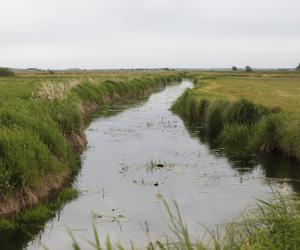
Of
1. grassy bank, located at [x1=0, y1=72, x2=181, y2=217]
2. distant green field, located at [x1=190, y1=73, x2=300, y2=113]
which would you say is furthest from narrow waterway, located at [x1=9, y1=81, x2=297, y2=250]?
distant green field, located at [x1=190, y1=73, x2=300, y2=113]

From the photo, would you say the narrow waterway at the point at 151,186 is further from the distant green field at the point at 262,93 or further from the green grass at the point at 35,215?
the distant green field at the point at 262,93

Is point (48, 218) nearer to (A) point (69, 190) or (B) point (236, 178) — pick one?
(A) point (69, 190)

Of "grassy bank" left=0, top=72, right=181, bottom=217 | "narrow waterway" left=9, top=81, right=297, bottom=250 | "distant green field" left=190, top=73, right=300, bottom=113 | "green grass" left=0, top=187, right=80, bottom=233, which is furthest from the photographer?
"distant green field" left=190, top=73, right=300, bottom=113

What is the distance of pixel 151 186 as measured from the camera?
14.1 metres

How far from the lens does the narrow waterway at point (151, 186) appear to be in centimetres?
1068

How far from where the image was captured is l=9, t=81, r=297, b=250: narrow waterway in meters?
10.7

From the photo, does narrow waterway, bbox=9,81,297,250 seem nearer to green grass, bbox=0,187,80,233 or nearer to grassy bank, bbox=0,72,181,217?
green grass, bbox=0,187,80,233

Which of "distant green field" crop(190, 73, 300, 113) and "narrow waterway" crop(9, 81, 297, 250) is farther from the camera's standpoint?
"distant green field" crop(190, 73, 300, 113)

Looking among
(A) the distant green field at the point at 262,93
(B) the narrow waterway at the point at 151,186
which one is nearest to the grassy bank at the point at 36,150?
(B) the narrow waterway at the point at 151,186

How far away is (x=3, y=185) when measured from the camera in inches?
436

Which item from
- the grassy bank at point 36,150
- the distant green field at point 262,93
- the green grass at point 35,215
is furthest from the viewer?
the distant green field at point 262,93

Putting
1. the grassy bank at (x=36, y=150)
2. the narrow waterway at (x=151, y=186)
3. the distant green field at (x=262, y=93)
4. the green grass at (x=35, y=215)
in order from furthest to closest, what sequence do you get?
the distant green field at (x=262, y=93), the grassy bank at (x=36, y=150), the narrow waterway at (x=151, y=186), the green grass at (x=35, y=215)

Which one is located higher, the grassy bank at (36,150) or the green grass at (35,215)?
the grassy bank at (36,150)

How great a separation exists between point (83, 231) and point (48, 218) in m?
1.27
